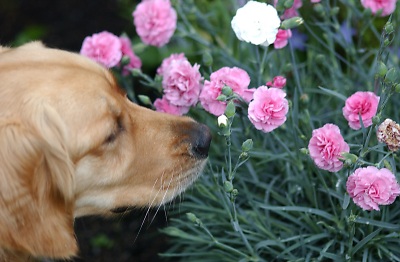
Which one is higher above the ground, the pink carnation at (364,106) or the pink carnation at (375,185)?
the pink carnation at (364,106)

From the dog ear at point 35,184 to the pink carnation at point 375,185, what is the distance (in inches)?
40.3

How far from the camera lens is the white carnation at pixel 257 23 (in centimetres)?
277

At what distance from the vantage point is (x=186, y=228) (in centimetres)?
Result: 377

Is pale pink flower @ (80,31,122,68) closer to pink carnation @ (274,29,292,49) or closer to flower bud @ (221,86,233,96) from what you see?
pink carnation @ (274,29,292,49)

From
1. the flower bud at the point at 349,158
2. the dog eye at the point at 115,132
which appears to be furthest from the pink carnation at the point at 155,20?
the flower bud at the point at 349,158

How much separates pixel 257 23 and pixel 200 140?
1.72 feet

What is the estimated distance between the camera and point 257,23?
2768mm

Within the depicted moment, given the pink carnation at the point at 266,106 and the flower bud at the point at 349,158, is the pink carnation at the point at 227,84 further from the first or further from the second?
the flower bud at the point at 349,158

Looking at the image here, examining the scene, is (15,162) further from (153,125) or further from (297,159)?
(297,159)

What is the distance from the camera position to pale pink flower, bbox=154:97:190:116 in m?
3.21

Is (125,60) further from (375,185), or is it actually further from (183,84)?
(375,185)

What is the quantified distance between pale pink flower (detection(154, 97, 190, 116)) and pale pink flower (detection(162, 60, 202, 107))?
7cm

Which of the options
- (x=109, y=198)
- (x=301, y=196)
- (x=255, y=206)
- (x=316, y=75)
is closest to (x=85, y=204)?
(x=109, y=198)

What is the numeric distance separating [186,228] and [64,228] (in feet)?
4.01
